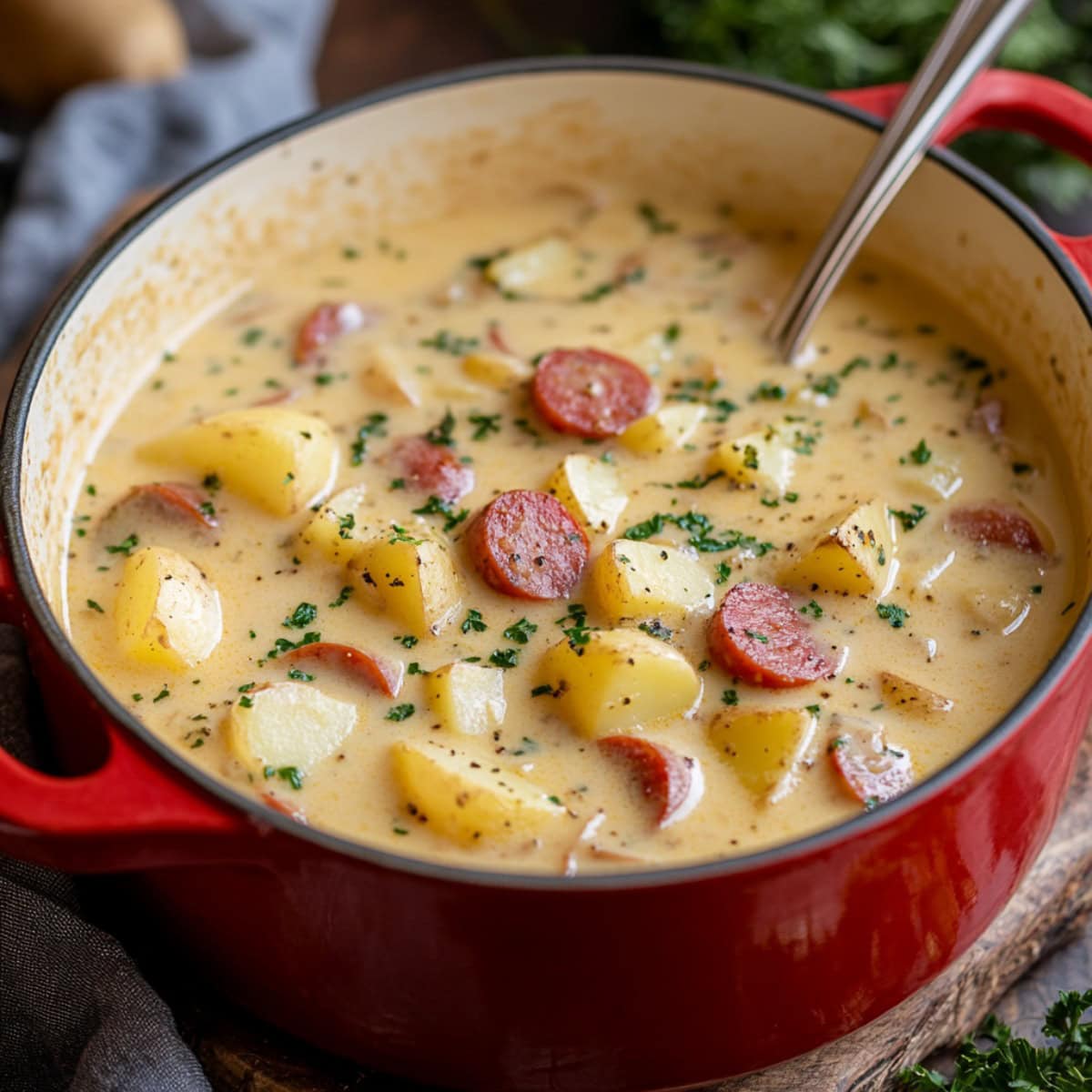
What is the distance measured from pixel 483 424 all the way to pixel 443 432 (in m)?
0.07

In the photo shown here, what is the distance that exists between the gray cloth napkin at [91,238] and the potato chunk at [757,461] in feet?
3.67

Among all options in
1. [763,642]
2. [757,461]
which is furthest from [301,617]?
[757,461]

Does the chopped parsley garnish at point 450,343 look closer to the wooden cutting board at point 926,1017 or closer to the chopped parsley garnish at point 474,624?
the chopped parsley garnish at point 474,624

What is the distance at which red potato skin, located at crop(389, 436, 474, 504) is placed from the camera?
7.69 feet

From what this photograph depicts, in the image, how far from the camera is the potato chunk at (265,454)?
7.57 ft

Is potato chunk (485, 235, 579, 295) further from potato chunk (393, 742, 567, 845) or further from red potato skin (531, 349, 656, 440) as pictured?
potato chunk (393, 742, 567, 845)

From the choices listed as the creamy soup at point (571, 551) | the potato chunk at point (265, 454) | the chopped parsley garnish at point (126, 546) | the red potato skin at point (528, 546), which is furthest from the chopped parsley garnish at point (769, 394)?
the chopped parsley garnish at point (126, 546)

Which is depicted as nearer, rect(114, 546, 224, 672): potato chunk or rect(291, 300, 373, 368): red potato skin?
rect(114, 546, 224, 672): potato chunk

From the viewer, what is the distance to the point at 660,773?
73.3 inches

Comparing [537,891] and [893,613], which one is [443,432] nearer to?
[893,613]

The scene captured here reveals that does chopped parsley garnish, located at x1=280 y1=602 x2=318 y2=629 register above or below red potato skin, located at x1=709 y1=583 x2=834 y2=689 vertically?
below

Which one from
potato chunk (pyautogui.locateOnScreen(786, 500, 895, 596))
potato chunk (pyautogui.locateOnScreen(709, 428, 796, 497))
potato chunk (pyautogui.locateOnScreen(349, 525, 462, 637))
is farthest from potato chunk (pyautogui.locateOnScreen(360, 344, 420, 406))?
potato chunk (pyautogui.locateOnScreen(786, 500, 895, 596))

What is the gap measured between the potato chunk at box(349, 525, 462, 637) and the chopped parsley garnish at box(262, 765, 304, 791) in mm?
284

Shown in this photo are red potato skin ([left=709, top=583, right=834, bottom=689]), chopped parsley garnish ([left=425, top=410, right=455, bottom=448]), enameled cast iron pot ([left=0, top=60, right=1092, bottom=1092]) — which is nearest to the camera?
enameled cast iron pot ([left=0, top=60, right=1092, bottom=1092])
